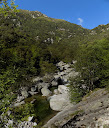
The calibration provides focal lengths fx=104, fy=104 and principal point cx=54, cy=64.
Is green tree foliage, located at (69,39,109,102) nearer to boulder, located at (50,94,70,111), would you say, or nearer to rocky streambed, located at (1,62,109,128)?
rocky streambed, located at (1,62,109,128)

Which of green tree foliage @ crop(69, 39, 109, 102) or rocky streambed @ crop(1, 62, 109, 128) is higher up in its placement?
green tree foliage @ crop(69, 39, 109, 102)

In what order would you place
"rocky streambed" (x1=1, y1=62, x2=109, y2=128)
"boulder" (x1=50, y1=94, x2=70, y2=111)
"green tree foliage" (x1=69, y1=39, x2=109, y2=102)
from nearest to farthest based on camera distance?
"rocky streambed" (x1=1, y1=62, x2=109, y2=128)
"green tree foliage" (x1=69, y1=39, x2=109, y2=102)
"boulder" (x1=50, y1=94, x2=70, y2=111)

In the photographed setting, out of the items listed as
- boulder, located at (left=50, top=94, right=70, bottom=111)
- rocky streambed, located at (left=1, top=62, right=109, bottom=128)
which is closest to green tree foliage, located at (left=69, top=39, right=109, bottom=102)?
rocky streambed, located at (left=1, top=62, right=109, bottom=128)

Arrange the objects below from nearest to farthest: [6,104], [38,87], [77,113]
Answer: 1. [6,104]
2. [77,113]
3. [38,87]

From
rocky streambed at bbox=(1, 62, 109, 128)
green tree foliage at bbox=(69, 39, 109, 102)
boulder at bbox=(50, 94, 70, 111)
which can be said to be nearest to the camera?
rocky streambed at bbox=(1, 62, 109, 128)

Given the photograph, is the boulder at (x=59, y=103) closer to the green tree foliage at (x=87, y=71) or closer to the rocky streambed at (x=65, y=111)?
the rocky streambed at (x=65, y=111)

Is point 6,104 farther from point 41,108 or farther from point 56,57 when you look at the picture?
point 56,57

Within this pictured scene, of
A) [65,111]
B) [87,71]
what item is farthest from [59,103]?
[87,71]

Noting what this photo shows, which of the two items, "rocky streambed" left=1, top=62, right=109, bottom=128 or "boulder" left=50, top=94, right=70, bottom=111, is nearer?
"rocky streambed" left=1, top=62, right=109, bottom=128

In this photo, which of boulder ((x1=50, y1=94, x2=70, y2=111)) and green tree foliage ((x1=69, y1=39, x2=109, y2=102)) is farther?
boulder ((x1=50, y1=94, x2=70, y2=111))

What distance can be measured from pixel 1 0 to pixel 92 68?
20255mm

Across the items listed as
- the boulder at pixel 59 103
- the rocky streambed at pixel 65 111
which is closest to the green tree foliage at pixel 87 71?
the rocky streambed at pixel 65 111

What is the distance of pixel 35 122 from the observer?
1812 cm

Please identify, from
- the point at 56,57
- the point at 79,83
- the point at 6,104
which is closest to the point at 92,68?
the point at 79,83
